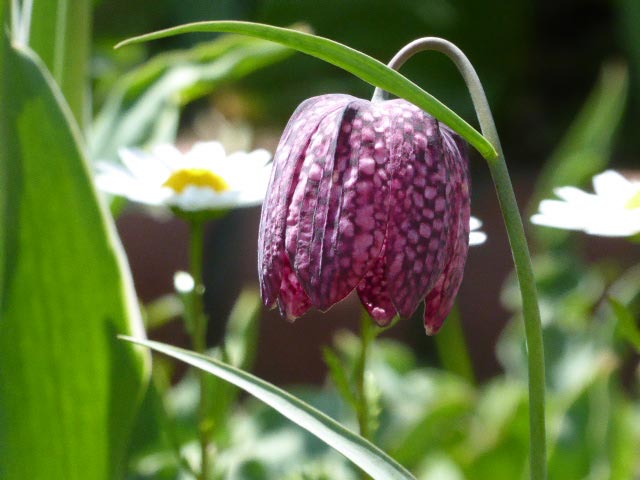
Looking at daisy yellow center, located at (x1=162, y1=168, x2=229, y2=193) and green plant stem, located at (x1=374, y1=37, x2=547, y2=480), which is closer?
green plant stem, located at (x1=374, y1=37, x2=547, y2=480)

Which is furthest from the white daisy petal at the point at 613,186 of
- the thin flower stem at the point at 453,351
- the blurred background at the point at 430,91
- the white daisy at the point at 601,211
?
the thin flower stem at the point at 453,351

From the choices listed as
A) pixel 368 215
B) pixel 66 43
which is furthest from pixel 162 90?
pixel 368 215

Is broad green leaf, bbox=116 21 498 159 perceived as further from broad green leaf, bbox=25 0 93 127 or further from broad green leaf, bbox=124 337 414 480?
broad green leaf, bbox=25 0 93 127

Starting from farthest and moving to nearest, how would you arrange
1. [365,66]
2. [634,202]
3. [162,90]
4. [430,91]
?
[430,91]
[162,90]
[634,202]
[365,66]

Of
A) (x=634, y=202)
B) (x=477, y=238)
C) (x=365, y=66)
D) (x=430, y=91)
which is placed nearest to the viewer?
(x=365, y=66)

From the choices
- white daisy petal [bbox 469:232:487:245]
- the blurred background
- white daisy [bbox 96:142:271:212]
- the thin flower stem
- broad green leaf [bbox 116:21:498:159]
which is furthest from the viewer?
the blurred background

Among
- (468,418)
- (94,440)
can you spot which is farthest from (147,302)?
(94,440)

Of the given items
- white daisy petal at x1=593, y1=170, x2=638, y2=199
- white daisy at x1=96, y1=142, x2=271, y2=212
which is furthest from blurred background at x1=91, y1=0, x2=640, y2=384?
white daisy at x1=96, y1=142, x2=271, y2=212

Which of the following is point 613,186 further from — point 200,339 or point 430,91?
point 430,91
